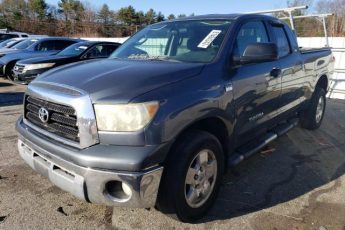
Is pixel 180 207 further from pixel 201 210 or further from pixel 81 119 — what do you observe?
pixel 81 119

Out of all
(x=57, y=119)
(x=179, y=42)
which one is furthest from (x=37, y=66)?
(x=57, y=119)

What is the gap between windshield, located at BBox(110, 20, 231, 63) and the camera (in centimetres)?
347

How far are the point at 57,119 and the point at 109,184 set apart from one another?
0.70 m

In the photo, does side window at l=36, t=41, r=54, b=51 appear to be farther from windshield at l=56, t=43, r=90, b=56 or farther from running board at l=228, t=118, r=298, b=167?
running board at l=228, t=118, r=298, b=167

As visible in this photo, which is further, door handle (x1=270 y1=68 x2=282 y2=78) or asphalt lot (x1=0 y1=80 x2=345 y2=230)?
door handle (x1=270 y1=68 x2=282 y2=78)

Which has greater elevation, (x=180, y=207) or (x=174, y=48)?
(x=174, y=48)

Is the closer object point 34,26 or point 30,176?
point 30,176

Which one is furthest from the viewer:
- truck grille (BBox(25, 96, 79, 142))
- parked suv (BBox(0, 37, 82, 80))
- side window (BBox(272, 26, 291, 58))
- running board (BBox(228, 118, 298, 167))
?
parked suv (BBox(0, 37, 82, 80))

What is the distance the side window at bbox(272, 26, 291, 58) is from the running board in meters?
0.99

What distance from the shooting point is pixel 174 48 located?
372 cm

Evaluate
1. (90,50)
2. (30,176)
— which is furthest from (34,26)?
(30,176)

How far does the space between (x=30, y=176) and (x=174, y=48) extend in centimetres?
218

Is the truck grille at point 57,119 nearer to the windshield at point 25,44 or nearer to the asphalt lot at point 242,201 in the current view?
the asphalt lot at point 242,201

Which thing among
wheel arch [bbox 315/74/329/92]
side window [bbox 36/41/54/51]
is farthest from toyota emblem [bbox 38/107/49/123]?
side window [bbox 36/41/54/51]
